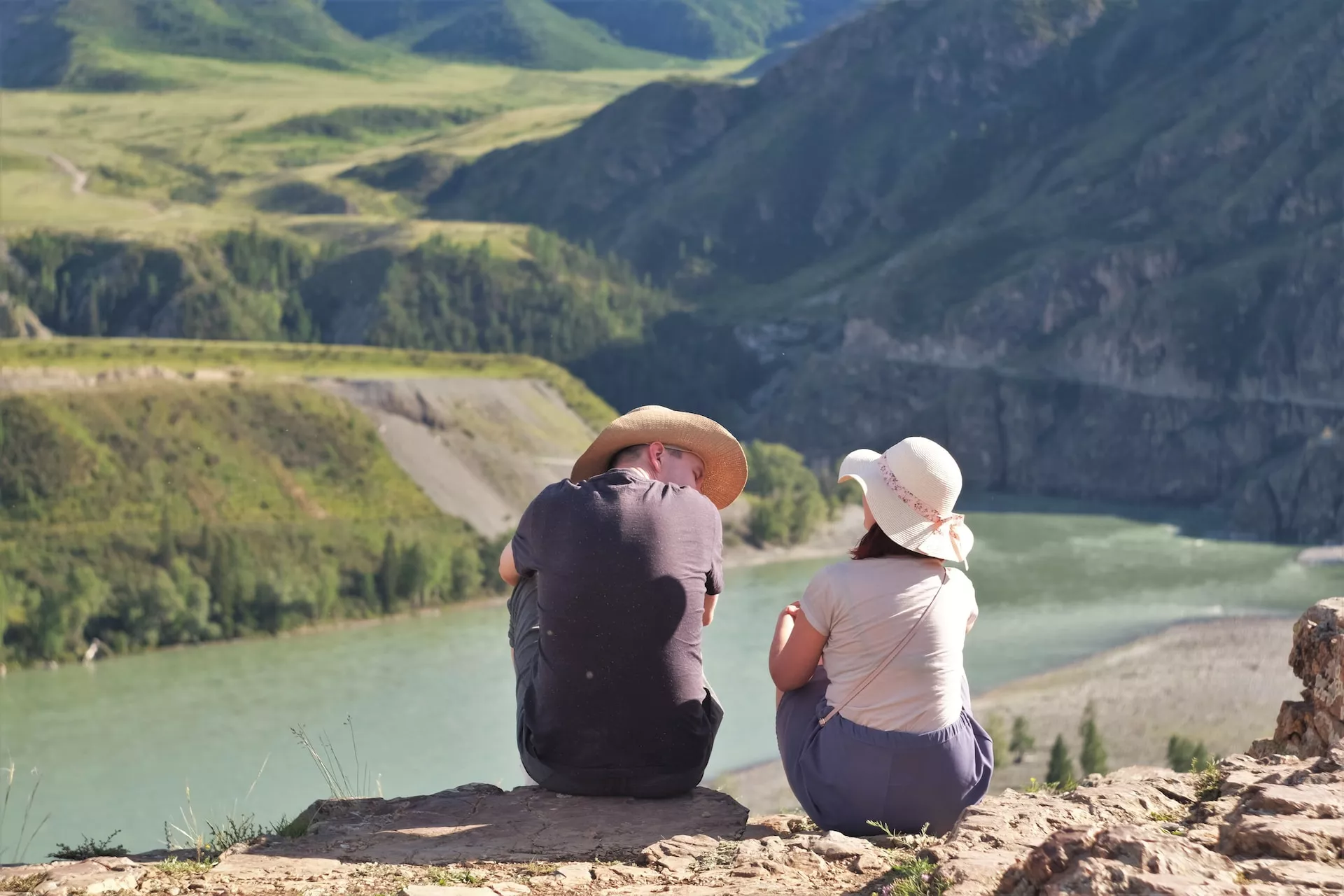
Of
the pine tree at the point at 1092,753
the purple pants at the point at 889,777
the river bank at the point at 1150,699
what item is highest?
→ the purple pants at the point at 889,777

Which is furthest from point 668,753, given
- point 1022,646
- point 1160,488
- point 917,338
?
point 917,338

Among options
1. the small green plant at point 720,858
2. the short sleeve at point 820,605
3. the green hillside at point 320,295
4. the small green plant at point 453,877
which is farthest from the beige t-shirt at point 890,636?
the green hillside at point 320,295

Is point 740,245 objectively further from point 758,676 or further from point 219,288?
point 758,676

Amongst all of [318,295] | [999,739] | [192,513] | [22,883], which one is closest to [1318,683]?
[22,883]

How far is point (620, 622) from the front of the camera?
920 centimetres

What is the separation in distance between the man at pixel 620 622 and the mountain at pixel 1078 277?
106 meters

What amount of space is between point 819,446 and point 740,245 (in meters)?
48.5

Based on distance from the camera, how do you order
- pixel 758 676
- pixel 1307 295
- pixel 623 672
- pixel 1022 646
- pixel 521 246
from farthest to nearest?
pixel 521 246 → pixel 1307 295 → pixel 1022 646 → pixel 758 676 → pixel 623 672

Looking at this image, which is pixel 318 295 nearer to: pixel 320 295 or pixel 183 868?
pixel 320 295

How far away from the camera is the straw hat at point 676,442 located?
984cm

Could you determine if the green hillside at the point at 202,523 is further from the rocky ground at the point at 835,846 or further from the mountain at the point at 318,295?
the rocky ground at the point at 835,846

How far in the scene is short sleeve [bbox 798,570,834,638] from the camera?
8.62 meters

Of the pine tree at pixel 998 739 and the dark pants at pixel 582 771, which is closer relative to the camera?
the dark pants at pixel 582 771

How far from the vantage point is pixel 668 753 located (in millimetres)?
9516
